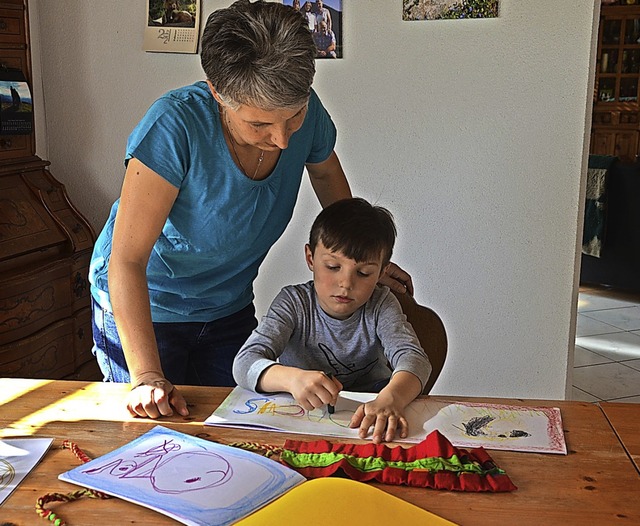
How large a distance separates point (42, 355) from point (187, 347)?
124 cm

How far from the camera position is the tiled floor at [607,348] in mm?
3867

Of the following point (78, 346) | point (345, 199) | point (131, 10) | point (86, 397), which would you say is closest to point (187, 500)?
point (86, 397)

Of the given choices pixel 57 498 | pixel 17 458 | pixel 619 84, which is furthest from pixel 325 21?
pixel 619 84

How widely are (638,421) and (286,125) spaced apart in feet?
2.56

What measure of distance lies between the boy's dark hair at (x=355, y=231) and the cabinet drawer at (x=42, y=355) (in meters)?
1.40

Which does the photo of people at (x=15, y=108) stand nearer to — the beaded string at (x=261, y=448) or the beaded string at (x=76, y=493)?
the beaded string at (x=76, y=493)

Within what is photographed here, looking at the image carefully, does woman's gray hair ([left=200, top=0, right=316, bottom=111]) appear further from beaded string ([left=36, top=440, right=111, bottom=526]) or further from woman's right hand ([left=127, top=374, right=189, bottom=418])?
beaded string ([left=36, top=440, right=111, bottom=526])

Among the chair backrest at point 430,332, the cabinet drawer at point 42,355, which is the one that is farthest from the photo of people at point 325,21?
the chair backrest at point 430,332

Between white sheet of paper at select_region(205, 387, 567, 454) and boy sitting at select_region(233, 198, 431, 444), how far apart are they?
0.31ft

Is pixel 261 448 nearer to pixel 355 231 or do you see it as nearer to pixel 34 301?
pixel 355 231

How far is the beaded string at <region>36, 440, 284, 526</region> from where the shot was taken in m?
1.11

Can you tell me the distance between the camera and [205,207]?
1.68m

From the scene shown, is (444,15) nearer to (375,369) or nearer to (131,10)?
(131,10)

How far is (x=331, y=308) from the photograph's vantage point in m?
1.74
